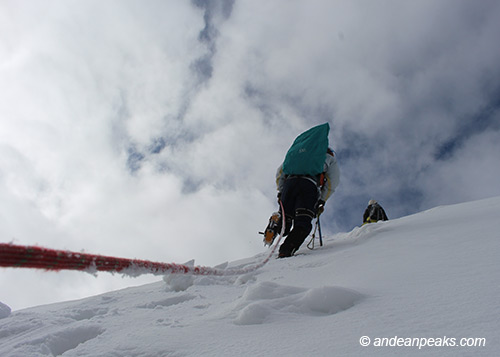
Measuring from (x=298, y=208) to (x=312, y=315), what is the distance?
280 cm

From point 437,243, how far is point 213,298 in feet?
5.76

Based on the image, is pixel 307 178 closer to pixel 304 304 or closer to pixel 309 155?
pixel 309 155

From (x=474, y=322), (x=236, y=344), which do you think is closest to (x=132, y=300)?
(x=236, y=344)

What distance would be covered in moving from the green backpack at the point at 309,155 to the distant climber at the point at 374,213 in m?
4.61

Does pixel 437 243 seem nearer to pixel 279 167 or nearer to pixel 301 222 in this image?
pixel 301 222

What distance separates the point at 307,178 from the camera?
14.2 feet

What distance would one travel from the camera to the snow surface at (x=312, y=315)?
3.52ft

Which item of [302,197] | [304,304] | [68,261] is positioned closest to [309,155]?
[302,197]

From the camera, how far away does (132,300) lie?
238cm

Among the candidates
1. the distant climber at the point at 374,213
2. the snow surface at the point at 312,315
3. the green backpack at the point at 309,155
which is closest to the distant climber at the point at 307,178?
the green backpack at the point at 309,155

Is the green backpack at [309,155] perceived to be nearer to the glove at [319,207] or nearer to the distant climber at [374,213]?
the glove at [319,207]

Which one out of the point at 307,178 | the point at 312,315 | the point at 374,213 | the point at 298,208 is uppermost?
the point at 374,213

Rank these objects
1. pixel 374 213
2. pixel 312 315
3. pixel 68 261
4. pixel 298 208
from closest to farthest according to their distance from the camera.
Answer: pixel 68 261
pixel 312 315
pixel 298 208
pixel 374 213

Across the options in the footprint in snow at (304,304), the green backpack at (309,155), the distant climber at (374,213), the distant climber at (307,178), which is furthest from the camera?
the distant climber at (374,213)
